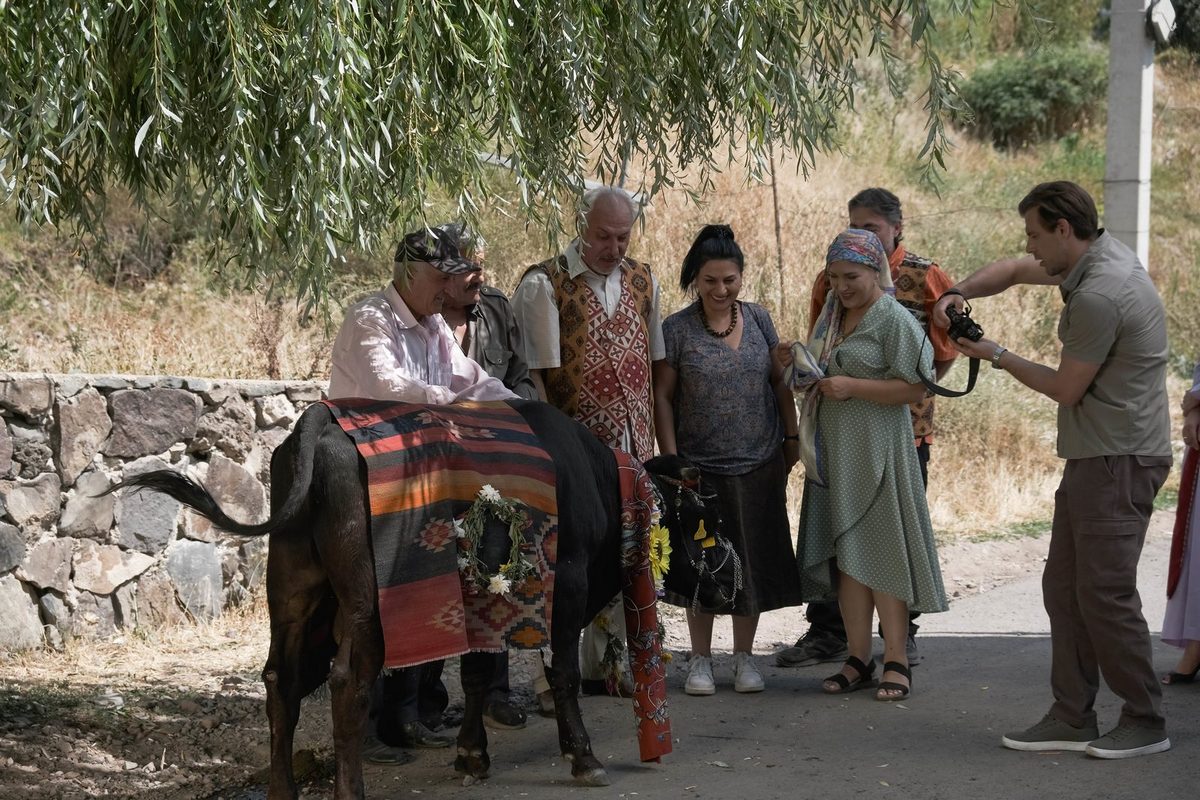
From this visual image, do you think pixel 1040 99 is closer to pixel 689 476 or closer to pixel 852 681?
pixel 852 681

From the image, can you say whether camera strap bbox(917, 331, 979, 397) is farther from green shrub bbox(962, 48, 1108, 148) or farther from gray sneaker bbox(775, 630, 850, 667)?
green shrub bbox(962, 48, 1108, 148)

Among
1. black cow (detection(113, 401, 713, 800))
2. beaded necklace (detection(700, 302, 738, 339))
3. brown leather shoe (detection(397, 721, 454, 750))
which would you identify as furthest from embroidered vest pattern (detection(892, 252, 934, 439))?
black cow (detection(113, 401, 713, 800))

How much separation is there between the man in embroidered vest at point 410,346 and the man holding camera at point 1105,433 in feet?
6.33

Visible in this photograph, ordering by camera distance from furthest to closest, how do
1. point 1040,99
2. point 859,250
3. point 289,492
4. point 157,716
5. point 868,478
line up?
1. point 1040,99
2. point 868,478
3. point 859,250
4. point 157,716
5. point 289,492

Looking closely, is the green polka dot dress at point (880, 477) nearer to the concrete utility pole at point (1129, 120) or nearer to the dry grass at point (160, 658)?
the dry grass at point (160, 658)

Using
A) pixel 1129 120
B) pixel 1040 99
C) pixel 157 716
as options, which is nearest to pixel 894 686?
pixel 157 716

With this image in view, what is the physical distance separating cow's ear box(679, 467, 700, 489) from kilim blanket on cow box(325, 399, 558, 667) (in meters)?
0.74

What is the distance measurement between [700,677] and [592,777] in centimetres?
132

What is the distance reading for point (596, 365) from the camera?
18.3ft

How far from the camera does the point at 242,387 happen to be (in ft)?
23.2

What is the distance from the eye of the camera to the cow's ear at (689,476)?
16.9 ft

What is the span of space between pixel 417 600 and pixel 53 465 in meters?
2.90

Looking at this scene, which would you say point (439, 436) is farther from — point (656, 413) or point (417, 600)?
point (656, 413)

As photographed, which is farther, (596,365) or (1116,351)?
(596,365)
